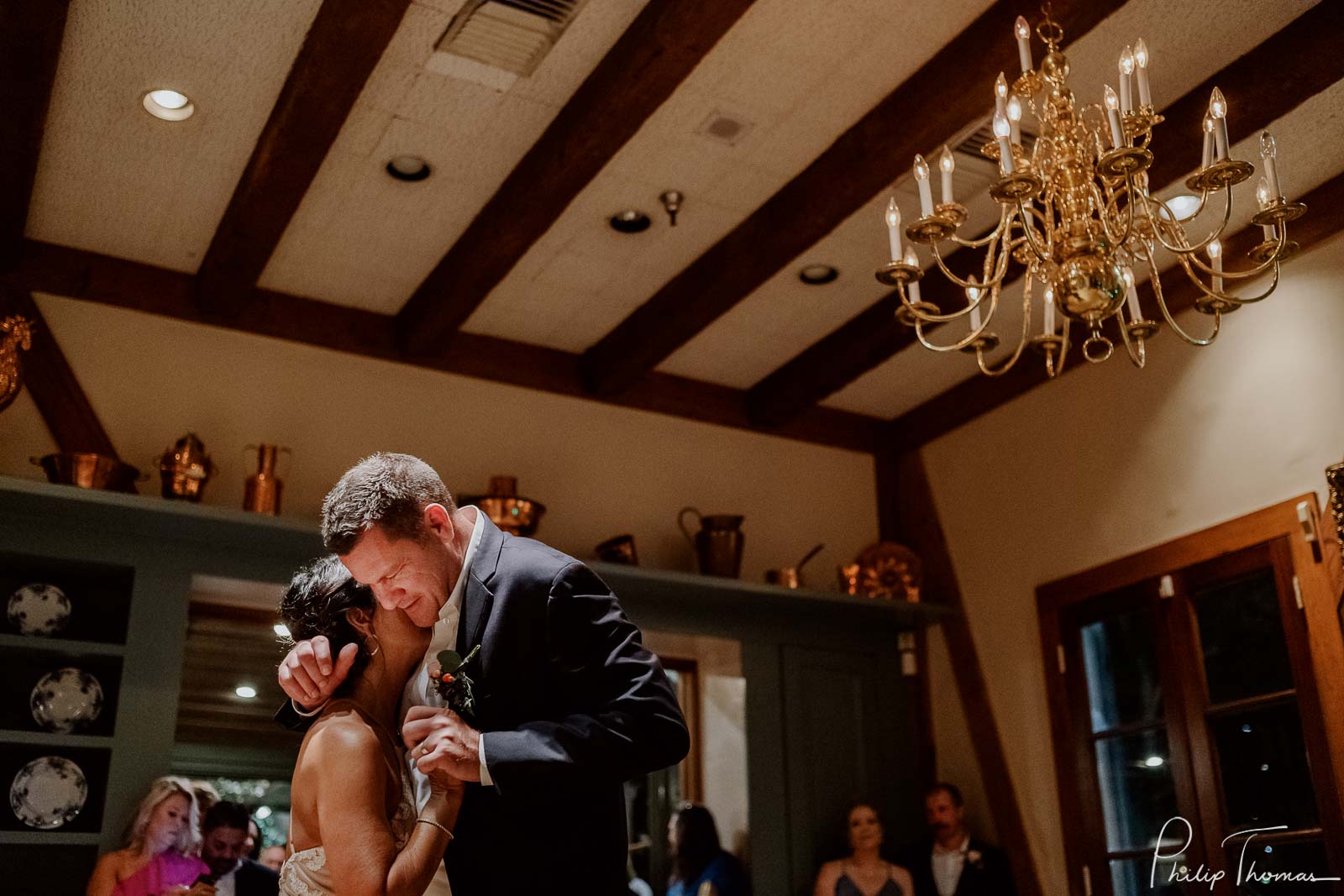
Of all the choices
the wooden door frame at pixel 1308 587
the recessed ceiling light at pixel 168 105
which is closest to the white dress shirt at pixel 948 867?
the wooden door frame at pixel 1308 587

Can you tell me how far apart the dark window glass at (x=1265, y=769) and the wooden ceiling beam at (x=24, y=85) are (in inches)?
195

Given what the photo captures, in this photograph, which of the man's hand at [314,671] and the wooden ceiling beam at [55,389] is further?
the wooden ceiling beam at [55,389]

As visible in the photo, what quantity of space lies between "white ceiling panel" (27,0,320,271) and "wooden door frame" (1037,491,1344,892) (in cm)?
405

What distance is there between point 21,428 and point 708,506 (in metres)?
3.25

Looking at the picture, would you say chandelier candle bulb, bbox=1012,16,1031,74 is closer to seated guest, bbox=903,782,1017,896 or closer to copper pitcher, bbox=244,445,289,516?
copper pitcher, bbox=244,445,289,516

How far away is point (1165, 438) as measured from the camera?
19.3ft

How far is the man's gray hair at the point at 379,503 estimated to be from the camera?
2398 millimetres

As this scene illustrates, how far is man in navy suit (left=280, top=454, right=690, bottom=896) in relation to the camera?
2.17 m

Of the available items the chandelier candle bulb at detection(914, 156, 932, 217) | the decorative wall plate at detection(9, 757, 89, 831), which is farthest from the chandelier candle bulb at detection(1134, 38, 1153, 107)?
the decorative wall plate at detection(9, 757, 89, 831)

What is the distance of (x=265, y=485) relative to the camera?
214 inches

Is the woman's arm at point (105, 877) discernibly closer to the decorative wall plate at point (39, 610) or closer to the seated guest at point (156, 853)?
the seated guest at point (156, 853)

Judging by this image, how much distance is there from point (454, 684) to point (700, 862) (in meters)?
4.31

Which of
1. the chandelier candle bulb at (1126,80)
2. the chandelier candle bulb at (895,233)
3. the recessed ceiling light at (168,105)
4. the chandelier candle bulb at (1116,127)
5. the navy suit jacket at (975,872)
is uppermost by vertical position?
the recessed ceiling light at (168,105)

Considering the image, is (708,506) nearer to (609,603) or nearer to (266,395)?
(266,395)
